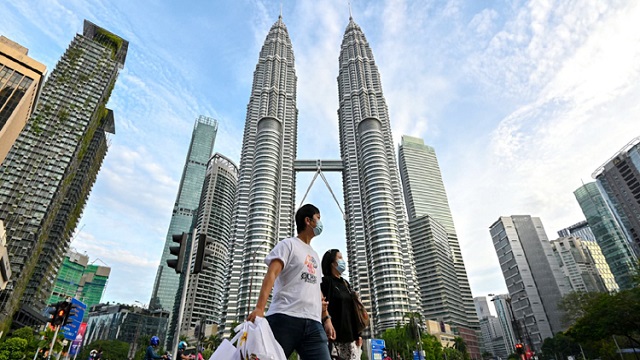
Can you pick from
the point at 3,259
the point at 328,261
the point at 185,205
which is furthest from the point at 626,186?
the point at 185,205

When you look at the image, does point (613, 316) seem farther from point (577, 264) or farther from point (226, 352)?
point (577, 264)

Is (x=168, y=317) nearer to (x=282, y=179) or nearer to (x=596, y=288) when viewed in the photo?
(x=282, y=179)

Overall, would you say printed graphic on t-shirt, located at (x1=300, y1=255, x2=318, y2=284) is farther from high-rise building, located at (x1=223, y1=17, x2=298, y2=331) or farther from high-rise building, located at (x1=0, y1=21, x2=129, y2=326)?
high-rise building, located at (x1=223, y1=17, x2=298, y2=331)

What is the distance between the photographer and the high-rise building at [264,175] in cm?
8975

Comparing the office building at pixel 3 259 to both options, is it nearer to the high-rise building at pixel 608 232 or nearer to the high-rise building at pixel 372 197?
the high-rise building at pixel 372 197

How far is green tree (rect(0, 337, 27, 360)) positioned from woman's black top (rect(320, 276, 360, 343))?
52999mm

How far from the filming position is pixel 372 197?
307 feet

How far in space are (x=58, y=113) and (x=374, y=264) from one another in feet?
295

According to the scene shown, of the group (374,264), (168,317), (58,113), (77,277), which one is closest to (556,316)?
(374,264)

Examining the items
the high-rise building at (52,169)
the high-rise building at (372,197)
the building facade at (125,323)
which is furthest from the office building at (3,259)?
the high-rise building at (372,197)

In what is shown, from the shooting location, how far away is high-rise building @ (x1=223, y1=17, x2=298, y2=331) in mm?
89750

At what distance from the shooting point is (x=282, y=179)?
10319cm

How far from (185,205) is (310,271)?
17611 centimetres

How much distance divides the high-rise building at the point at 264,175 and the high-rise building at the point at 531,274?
A: 258ft
